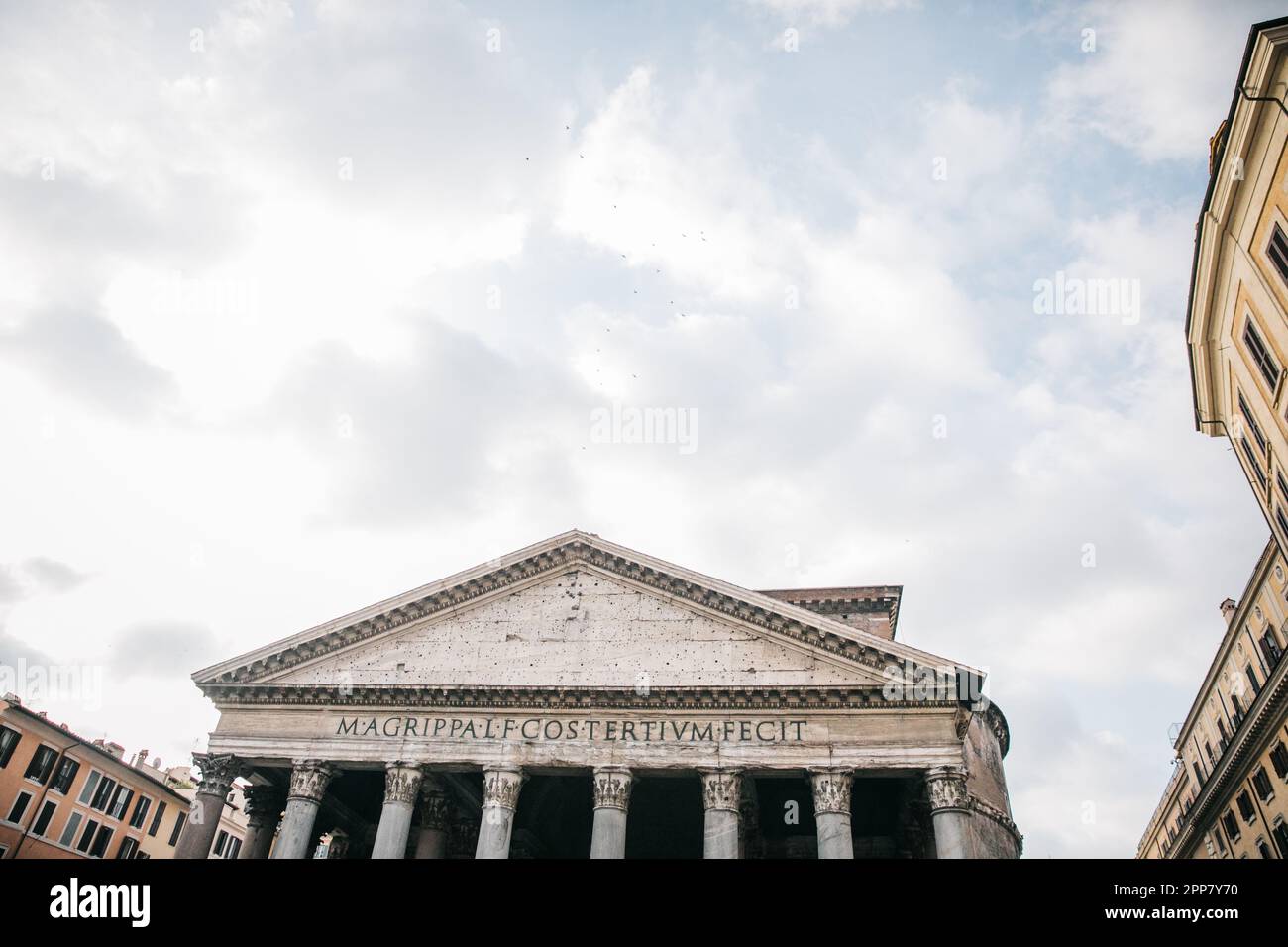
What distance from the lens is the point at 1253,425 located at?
61.2 ft

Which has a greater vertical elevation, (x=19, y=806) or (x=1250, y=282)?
(x=1250, y=282)

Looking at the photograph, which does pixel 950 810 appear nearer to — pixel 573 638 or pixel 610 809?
pixel 610 809

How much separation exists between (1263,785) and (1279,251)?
1982 cm

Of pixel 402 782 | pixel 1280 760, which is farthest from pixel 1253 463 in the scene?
pixel 402 782

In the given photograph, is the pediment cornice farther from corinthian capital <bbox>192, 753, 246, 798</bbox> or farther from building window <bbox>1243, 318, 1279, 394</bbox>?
building window <bbox>1243, 318, 1279, 394</bbox>

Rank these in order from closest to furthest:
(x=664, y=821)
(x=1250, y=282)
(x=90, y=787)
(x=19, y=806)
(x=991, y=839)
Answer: (x=1250, y=282) < (x=664, y=821) < (x=991, y=839) < (x=19, y=806) < (x=90, y=787)

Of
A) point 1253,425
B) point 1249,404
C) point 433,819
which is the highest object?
point 1249,404

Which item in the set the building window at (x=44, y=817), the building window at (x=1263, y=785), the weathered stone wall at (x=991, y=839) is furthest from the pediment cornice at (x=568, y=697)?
the building window at (x=44, y=817)

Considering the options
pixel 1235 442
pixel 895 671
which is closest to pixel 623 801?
pixel 895 671

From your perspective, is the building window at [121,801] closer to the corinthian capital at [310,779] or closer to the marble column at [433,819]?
the corinthian capital at [310,779]

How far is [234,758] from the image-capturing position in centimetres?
1975

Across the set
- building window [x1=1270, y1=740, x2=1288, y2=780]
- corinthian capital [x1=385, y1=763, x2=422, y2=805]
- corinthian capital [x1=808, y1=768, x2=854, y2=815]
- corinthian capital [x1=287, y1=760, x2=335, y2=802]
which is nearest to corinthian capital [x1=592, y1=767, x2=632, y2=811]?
corinthian capital [x1=808, y1=768, x2=854, y2=815]

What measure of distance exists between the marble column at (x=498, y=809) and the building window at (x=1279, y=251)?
Result: 17.8 metres

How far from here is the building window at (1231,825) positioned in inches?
1157
